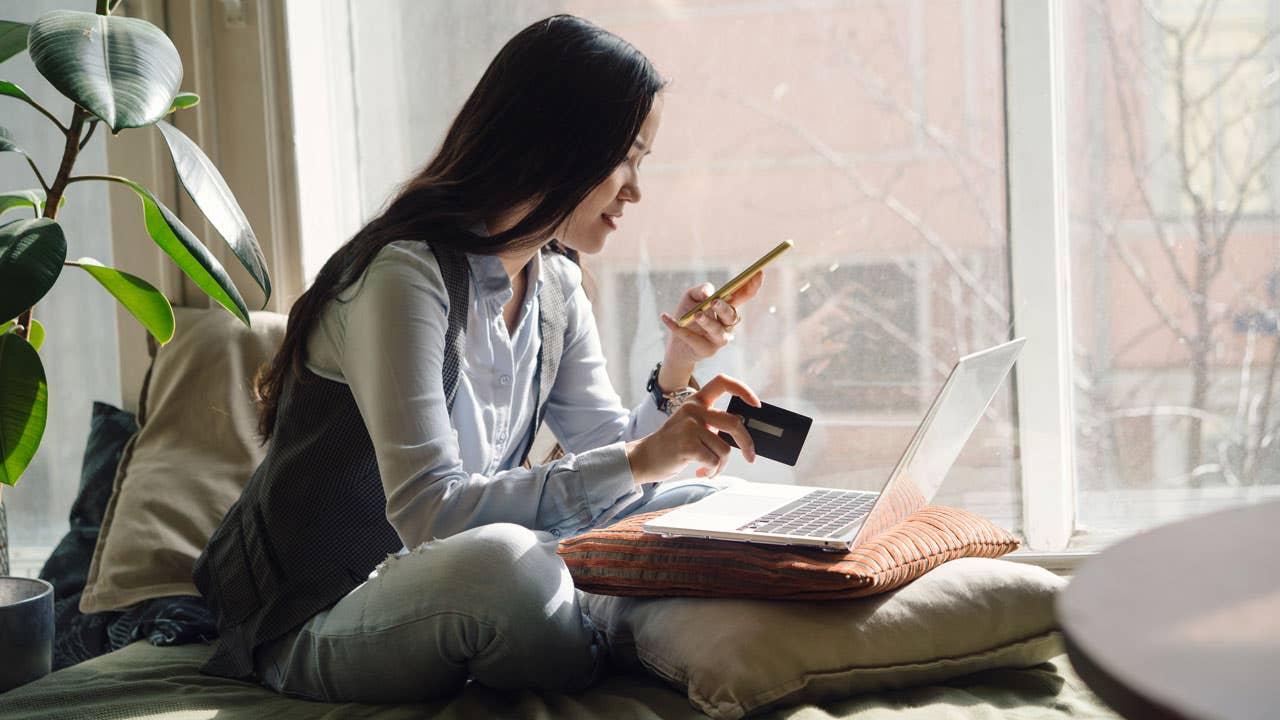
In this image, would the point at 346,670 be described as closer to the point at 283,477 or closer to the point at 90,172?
the point at 283,477

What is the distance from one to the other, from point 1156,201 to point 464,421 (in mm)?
1177

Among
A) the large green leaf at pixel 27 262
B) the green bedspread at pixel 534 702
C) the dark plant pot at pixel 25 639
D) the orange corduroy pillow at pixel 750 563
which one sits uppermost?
the large green leaf at pixel 27 262

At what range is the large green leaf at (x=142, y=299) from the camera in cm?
132

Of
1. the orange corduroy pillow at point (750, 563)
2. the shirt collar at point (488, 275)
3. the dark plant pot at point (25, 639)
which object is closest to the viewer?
the orange corduroy pillow at point (750, 563)

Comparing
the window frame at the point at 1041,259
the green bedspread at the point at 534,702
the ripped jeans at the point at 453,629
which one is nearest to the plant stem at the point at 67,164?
the green bedspread at the point at 534,702

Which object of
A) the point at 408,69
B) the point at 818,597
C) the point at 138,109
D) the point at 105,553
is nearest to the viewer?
the point at 138,109

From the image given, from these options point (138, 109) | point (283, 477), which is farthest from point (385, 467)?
point (138, 109)

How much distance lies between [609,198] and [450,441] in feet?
1.33

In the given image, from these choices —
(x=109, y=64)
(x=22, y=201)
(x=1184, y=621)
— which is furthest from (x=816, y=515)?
Result: (x=22, y=201)

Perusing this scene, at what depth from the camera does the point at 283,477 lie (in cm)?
124

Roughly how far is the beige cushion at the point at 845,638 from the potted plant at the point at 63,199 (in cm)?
63

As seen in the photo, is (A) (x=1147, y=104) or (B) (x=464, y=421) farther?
(A) (x=1147, y=104)

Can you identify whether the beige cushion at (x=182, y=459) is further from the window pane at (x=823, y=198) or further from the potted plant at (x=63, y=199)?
the window pane at (x=823, y=198)

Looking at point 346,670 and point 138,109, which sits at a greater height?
point 138,109
